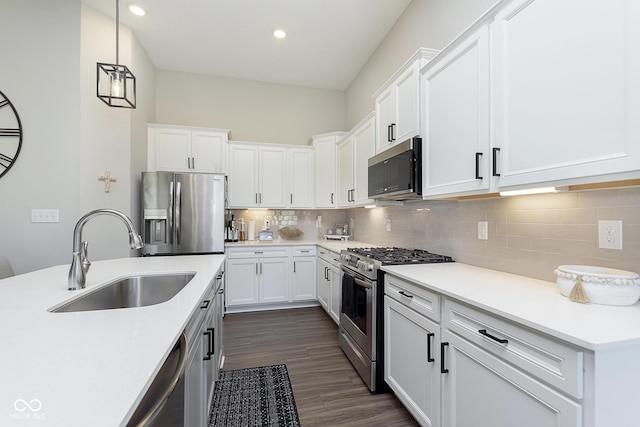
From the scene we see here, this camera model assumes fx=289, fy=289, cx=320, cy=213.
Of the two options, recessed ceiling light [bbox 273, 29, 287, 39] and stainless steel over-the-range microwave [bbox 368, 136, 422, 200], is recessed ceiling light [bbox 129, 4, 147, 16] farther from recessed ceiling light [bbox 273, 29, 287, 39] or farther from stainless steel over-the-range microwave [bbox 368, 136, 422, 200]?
stainless steel over-the-range microwave [bbox 368, 136, 422, 200]

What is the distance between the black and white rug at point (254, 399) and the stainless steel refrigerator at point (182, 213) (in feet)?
5.40

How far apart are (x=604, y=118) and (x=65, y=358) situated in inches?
71.9

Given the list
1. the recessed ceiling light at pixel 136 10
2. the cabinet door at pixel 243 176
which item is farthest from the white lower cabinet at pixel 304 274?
the recessed ceiling light at pixel 136 10

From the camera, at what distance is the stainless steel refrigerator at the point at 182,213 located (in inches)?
133

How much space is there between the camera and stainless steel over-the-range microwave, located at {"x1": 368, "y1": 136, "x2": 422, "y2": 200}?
85.0 inches

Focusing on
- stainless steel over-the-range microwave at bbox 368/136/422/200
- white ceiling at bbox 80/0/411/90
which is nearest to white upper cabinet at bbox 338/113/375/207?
stainless steel over-the-range microwave at bbox 368/136/422/200

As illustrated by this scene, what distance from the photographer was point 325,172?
4258 mm

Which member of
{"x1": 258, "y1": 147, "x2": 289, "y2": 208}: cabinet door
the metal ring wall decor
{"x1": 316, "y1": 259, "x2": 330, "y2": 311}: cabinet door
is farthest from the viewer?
{"x1": 258, "y1": 147, "x2": 289, "y2": 208}: cabinet door

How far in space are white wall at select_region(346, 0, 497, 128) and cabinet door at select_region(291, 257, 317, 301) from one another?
225 centimetres

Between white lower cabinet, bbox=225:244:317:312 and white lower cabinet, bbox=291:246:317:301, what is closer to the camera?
white lower cabinet, bbox=225:244:317:312

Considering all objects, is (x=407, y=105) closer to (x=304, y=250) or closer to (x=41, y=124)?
(x=304, y=250)

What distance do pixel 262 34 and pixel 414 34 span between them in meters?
1.71

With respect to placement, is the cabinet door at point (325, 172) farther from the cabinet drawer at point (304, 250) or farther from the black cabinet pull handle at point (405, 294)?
the black cabinet pull handle at point (405, 294)

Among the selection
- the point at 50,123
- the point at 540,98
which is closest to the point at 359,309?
the point at 540,98
